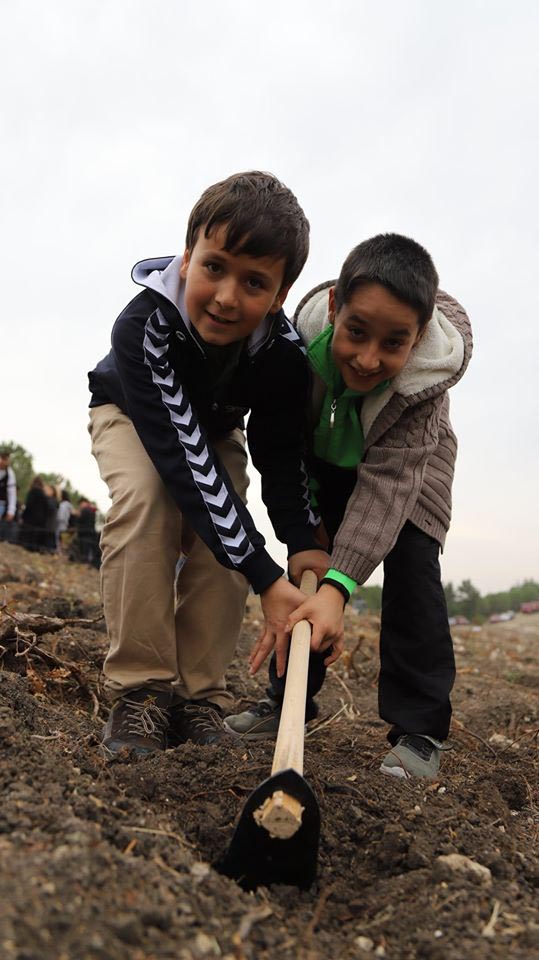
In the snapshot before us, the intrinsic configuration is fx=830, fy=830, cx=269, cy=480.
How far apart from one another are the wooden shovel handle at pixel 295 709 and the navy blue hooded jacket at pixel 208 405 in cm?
24

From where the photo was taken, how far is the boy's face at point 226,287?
93.1 inches

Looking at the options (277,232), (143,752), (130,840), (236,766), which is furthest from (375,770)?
(277,232)

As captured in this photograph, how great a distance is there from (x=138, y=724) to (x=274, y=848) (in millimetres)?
903

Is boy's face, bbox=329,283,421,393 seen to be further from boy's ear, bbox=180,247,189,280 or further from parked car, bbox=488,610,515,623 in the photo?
parked car, bbox=488,610,515,623

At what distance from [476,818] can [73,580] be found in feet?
23.4

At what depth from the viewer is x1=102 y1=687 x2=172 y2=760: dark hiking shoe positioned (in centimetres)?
237

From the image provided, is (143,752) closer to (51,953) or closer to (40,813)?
(40,813)

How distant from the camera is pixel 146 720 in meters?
2.48

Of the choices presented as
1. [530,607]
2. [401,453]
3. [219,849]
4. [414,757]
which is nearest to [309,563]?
[401,453]

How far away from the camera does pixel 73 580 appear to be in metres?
8.65

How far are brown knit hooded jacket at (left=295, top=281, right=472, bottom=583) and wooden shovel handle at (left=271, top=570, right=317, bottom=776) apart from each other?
35 cm

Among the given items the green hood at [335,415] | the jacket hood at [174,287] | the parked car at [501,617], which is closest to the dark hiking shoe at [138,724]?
the green hood at [335,415]

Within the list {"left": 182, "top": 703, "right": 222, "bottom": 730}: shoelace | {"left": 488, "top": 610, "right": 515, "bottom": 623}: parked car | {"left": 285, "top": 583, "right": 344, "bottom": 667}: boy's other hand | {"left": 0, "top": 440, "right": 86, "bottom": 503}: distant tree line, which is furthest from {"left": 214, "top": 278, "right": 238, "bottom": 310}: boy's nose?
{"left": 0, "top": 440, "right": 86, "bottom": 503}: distant tree line

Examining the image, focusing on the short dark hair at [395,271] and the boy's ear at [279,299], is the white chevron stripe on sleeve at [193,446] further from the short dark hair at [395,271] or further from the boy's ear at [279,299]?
the short dark hair at [395,271]
